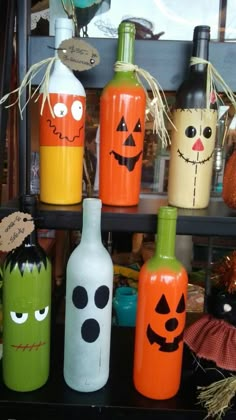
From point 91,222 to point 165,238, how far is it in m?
0.13

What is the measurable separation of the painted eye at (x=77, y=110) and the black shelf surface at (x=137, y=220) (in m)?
0.16

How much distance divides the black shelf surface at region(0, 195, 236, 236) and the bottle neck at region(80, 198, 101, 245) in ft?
0.05

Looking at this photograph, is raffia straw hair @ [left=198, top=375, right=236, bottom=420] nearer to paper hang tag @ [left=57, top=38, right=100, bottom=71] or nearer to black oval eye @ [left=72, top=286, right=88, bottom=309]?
black oval eye @ [left=72, top=286, right=88, bottom=309]

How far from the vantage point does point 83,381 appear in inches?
26.5

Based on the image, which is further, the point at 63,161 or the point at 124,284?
the point at 124,284

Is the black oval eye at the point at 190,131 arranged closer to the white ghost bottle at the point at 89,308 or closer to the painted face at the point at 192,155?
the painted face at the point at 192,155

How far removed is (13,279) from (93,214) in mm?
182

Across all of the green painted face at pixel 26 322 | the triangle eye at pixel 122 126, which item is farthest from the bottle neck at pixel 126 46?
the green painted face at pixel 26 322

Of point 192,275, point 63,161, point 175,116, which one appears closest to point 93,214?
point 63,161

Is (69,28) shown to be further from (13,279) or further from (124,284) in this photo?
(124,284)

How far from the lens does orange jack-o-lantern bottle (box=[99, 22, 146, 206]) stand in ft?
2.05

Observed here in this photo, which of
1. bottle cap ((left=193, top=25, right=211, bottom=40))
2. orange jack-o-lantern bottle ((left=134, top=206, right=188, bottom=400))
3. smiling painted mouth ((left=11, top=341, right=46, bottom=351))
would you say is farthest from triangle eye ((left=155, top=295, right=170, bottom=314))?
bottle cap ((left=193, top=25, right=211, bottom=40))

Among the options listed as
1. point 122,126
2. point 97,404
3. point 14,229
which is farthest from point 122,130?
point 97,404

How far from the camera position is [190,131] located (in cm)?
64
